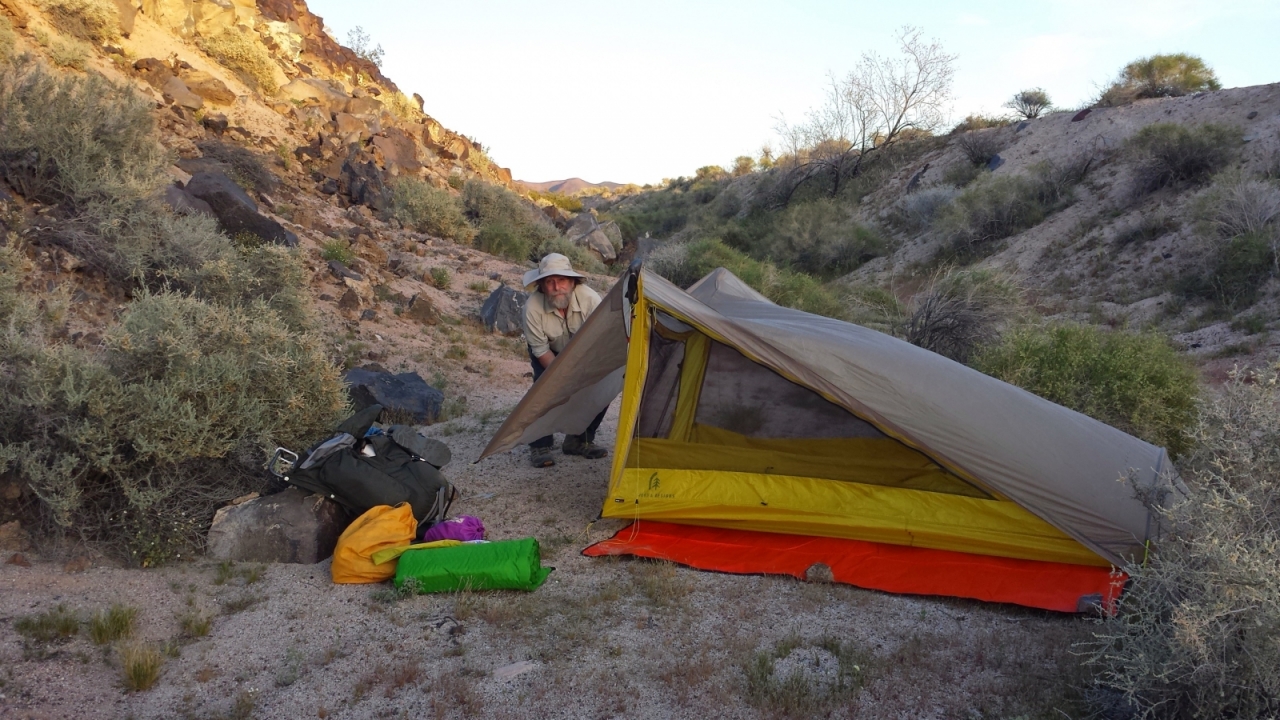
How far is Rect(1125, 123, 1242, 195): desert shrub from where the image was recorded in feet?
49.6

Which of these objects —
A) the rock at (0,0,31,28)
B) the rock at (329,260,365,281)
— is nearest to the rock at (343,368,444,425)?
Answer: the rock at (329,260,365,281)

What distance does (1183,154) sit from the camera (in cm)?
1547

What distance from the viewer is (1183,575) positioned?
2594 mm

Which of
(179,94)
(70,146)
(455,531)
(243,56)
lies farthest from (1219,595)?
(243,56)

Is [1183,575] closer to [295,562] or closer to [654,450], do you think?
[654,450]

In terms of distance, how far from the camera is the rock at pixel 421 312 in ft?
38.7

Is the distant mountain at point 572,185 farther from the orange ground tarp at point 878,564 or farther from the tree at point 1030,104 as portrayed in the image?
the orange ground tarp at point 878,564

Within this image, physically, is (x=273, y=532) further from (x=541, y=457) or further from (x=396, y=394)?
(x=396, y=394)

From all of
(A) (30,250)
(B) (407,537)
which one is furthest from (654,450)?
(A) (30,250)

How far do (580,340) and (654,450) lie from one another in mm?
891

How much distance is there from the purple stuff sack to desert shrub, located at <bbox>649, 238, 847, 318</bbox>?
8.56 metres

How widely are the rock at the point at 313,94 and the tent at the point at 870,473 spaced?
19552mm

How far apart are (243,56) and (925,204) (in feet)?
60.9

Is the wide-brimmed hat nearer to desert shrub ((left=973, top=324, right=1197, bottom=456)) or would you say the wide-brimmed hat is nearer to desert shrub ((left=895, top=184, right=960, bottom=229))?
desert shrub ((left=973, top=324, right=1197, bottom=456))
